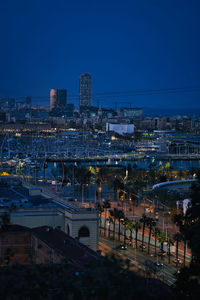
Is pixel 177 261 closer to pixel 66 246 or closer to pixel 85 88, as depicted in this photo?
pixel 66 246

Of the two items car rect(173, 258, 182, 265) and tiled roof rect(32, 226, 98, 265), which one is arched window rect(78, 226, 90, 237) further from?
car rect(173, 258, 182, 265)

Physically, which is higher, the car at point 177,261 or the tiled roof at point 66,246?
the tiled roof at point 66,246

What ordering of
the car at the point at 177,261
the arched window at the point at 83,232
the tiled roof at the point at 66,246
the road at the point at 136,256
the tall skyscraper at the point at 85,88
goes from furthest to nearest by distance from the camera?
the tall skyscraper at the point at 85,88 → the car at the point at 177,261 → the road at the point at 136,256 → the arched window at the point at 83,232 → the tiled roof at the point at 66,246

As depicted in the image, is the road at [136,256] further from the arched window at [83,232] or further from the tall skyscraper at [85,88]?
the tall skyscraper at [85,88]

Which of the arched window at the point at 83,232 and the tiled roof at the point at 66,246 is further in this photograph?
the arched window at the point at 83,232

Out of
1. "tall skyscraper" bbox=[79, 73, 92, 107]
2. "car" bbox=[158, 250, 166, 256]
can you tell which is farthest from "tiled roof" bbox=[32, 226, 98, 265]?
"tall skyscraper" bbox=[79, 73, 92, 107]

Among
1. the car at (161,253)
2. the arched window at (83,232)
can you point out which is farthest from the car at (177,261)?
the arched window at (83,232)

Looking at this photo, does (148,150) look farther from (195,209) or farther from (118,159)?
(195,209)

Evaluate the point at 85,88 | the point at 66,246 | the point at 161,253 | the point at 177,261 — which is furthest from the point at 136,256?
the point at 85,88

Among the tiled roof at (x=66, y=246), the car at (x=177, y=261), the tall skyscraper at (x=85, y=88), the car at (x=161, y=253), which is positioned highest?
the tall skyscraper at (x=85, y=88)

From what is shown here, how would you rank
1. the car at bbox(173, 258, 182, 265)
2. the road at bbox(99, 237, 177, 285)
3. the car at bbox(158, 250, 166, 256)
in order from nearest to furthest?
the road at bbox(99, 237, 177, 285)
the car at bbox(173, 258, 182, 265)
the car at bbox(158, 250, 166, 256)

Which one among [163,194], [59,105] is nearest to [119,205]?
[163,194]

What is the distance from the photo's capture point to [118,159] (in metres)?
36.1

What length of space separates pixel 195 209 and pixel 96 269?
103 inches
